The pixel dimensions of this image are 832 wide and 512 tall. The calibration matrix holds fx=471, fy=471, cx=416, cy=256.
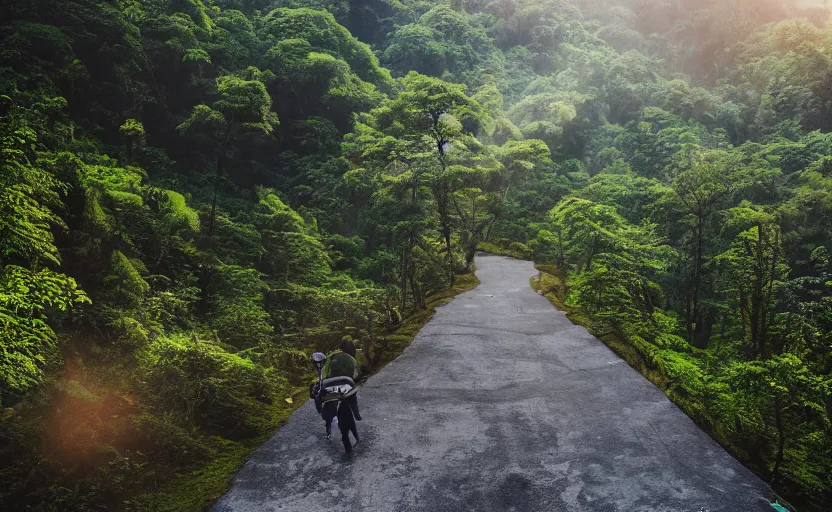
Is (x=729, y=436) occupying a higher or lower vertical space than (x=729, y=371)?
lower

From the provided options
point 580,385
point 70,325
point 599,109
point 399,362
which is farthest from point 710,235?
point 599,109

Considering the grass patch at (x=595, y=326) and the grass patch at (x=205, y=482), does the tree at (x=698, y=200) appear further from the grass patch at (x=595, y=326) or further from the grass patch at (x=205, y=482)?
the grass patch at (x=205, y=482)

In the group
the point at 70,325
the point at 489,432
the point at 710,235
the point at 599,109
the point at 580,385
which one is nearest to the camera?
the point at 489,432

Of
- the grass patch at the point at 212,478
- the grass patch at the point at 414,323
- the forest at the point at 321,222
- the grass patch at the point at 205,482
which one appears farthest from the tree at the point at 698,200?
the grass patch at the point at 205,482

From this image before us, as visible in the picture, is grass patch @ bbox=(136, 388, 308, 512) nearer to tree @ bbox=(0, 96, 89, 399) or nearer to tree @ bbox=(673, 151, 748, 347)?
tree @ bbox=(0, 96, 89, 399)

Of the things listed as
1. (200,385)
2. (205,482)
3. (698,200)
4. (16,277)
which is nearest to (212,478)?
(205,482)

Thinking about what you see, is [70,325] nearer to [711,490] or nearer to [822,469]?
[711,490]

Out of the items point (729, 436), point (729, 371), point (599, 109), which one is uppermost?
point (599, 109)
